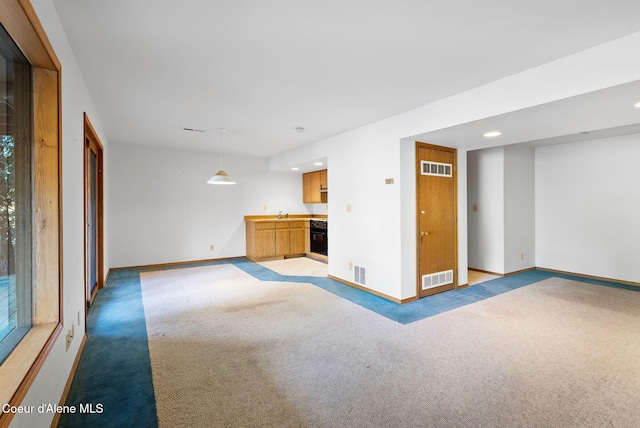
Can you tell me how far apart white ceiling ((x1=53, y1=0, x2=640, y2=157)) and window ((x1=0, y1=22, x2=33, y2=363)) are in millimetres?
539

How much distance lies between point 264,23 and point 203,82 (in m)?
1.21

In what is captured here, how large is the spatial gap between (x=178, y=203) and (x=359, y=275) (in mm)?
4222

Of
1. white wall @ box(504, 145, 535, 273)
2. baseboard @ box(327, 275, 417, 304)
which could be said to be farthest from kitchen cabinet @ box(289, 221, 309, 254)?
white wall @ box(504, 145, 535, 273)

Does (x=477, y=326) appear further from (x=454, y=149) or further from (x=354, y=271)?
(x=454, y=149)

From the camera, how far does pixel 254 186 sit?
7348mm

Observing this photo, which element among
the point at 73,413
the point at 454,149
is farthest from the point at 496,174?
the point at 73,413

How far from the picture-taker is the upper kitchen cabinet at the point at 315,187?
7094 millimetres

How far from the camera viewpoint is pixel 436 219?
4.36m

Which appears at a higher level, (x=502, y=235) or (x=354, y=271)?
(x=502, y=235)

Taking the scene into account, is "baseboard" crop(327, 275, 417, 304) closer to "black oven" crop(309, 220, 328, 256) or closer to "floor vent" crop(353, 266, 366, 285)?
"floor vent" crop(353, 266, 366, 285)

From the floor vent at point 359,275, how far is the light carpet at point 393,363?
2.34 feet

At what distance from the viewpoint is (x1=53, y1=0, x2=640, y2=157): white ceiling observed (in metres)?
1.84

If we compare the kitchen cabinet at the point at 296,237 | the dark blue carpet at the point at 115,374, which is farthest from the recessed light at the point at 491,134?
the kitchen cabinet at the point at 296,237

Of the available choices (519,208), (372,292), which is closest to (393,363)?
(372,292)
